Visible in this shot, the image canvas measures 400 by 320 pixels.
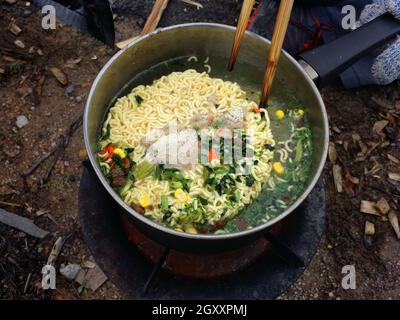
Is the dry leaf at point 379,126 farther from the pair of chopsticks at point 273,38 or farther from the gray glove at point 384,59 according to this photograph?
the pair of chopsticks at point 273,38

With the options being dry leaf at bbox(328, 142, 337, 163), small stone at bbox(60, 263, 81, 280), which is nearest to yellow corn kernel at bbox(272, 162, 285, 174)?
dry leaf at bbox(328, 142, 337, 163)

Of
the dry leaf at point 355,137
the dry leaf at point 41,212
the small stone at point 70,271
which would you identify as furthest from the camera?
the dry leaf at point 355,137

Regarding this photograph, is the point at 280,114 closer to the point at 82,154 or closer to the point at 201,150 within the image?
the point at 201,150

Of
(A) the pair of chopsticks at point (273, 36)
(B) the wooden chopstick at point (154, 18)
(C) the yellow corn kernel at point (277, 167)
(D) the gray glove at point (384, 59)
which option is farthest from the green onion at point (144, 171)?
(D) the gray glove at point (384, 59)

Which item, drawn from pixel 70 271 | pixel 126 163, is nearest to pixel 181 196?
pixel 126 163

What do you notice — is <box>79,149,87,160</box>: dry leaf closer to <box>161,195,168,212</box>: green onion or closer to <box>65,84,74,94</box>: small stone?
<box>65,84,74,94</box>: small stone

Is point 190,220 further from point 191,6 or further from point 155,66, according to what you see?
point 191,6
